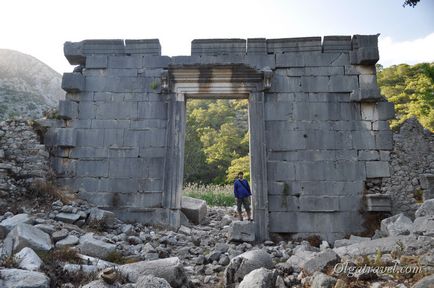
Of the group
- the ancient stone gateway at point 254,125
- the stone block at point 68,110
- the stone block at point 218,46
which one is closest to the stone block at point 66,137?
the ancient stone gateway at point 254,125

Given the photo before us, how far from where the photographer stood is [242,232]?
676 centimetres

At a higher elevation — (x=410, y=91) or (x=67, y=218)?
(x=410, y=91)

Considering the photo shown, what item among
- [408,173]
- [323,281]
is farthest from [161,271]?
[408,173]

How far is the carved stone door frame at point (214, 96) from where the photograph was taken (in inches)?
286

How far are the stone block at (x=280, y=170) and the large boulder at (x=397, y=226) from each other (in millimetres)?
2001

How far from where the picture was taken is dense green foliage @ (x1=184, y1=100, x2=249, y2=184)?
76.1ft

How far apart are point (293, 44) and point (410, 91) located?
64.2ft

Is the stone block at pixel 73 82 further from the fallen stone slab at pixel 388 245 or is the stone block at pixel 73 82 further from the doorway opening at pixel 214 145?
the doorway opening at pixel 214 145

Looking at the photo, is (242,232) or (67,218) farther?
(242,232)

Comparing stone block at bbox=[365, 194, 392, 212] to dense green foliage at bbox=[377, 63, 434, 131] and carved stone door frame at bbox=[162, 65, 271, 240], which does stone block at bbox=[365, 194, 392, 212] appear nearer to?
carved stone door frame at bbox=[162, 65, 271, 240]

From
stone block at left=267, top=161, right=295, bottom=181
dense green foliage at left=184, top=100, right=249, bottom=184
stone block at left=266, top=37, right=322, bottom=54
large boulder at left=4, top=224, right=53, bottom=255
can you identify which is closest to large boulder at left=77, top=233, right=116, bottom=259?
large boulder at left=4, top=224, right=53, bottom=255

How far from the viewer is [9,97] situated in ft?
104

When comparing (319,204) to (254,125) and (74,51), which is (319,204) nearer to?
(254,125)

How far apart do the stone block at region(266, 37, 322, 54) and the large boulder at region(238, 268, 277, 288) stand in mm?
5677
